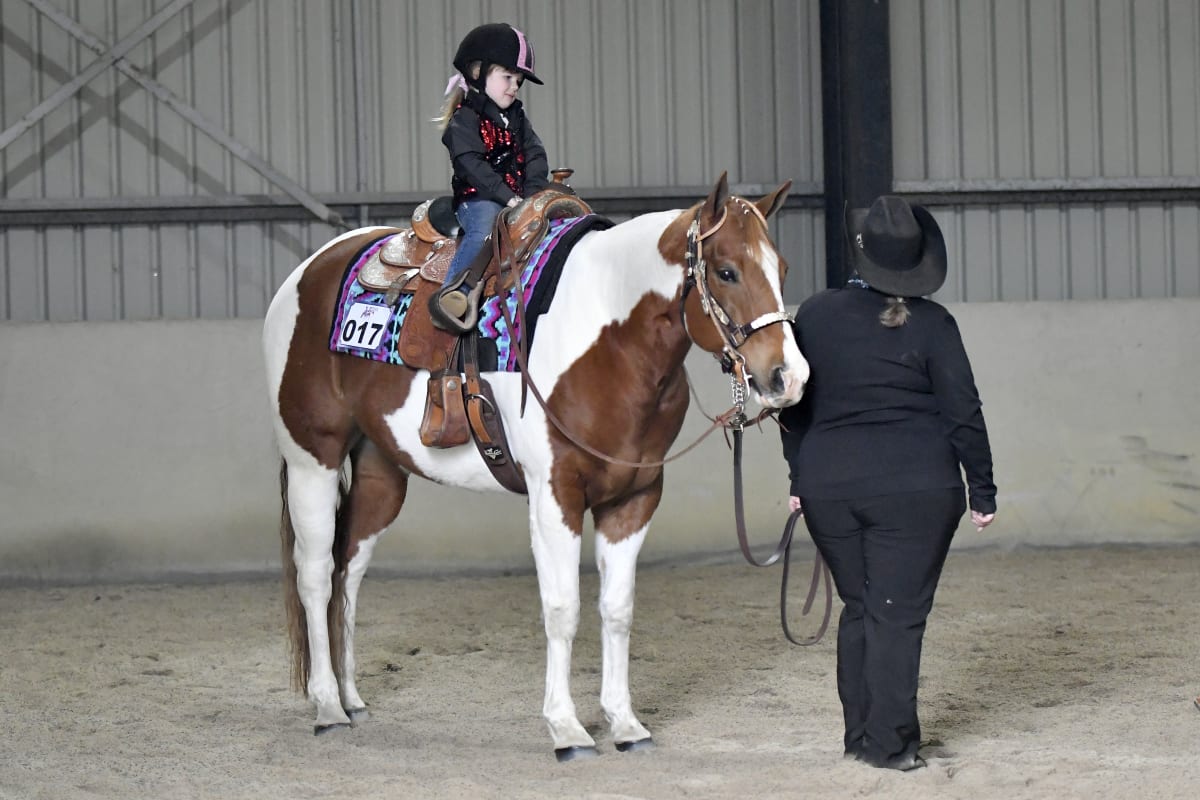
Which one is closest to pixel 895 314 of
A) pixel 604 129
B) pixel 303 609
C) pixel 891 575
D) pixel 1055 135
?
pixel 891 575

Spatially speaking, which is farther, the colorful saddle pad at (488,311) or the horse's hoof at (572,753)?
the colorful saddle pad at (488,311)

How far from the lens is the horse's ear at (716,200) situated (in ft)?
10.2

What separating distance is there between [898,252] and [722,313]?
1.36 ft

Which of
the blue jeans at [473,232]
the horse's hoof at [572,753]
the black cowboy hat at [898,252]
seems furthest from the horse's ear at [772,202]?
the horse's hoof at [572,753]

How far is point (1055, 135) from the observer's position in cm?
700

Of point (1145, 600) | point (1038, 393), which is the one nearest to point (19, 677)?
point (1145, 600)

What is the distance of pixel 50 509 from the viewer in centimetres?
641

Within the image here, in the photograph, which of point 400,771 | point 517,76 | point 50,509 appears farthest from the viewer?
point 50,509

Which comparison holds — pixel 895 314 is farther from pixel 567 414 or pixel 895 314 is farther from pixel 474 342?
pixel 474 342

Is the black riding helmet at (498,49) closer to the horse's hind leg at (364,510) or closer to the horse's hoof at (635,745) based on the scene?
the horse's hind leg at (364,510)

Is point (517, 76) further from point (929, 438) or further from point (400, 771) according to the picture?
point (400, 771)

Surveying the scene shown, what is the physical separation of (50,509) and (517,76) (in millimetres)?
3785

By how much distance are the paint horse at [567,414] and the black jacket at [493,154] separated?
36cm

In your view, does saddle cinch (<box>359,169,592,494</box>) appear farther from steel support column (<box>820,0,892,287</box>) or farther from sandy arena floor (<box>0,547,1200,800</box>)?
steel support column (<box>820,0,892,287</box>)
